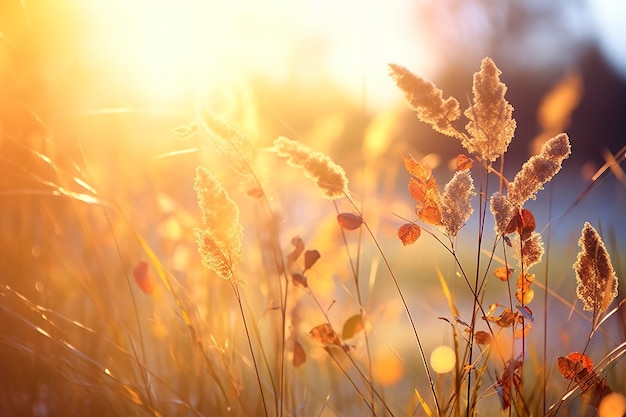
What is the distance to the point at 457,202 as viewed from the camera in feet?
2.57

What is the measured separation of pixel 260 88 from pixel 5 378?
98cm

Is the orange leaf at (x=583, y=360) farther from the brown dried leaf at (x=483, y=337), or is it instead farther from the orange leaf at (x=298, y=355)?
the orange leaf at (x=298, y=355)

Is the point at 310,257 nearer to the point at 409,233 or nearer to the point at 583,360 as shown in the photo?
the point at 409,233

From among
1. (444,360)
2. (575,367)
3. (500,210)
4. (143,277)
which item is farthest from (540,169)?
(143,277)

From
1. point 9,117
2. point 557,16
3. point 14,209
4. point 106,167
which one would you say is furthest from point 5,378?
point 557,16

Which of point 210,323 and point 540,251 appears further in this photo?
point 210,323

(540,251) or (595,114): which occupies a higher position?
(595,114)

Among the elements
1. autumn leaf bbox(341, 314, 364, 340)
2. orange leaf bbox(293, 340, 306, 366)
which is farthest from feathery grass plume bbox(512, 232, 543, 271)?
orange leaf bbox(293, 340, 306, 366)

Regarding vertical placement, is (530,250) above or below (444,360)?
above

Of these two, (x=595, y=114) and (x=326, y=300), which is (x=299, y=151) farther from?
(x=595, y=114)

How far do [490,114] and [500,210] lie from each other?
0.12 metres

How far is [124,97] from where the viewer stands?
7.82 feet

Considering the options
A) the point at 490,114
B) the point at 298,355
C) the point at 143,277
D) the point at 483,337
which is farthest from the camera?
the point at 143,277

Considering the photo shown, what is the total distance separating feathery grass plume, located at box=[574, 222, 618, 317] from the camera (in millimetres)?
799
